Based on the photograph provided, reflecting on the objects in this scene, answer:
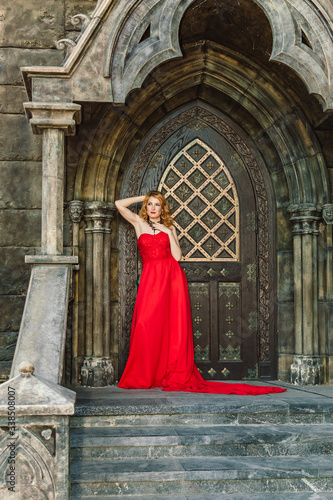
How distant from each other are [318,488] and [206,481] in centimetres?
84

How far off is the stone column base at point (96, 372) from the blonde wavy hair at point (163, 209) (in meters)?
1.70

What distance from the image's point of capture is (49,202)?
5715 millimetres

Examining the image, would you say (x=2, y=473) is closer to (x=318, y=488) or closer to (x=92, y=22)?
(x=318, y=488)

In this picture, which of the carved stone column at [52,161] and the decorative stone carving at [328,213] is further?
the decorative stone carving at [328,213]

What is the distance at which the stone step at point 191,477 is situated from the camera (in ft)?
14.3

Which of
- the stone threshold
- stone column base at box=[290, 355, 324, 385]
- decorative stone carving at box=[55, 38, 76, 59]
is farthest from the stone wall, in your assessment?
stone column base at box=[290, 355, 324, 385]

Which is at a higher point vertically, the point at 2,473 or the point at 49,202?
the point at 49,202

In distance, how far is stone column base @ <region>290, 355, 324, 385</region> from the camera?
6.79m

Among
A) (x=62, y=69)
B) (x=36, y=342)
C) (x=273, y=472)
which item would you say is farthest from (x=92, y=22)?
(x=273, y=472)

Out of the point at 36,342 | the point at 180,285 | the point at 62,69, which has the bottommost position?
the point at 36,342

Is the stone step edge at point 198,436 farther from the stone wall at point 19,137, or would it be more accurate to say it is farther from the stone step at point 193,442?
the stone wall at point 19,137

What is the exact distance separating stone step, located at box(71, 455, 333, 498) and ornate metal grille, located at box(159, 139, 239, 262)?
323 cm

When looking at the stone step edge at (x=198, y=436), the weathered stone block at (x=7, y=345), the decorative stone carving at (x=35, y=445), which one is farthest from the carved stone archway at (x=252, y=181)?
the decorative stone carving at (x=35, y=445)

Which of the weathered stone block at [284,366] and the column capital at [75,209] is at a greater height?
the column capital at [75,209]
